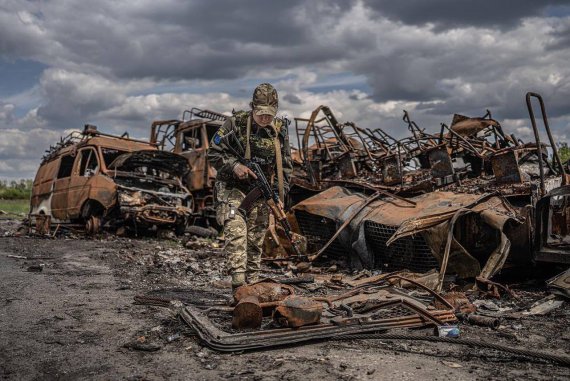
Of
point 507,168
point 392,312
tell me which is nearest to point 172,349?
point 392,312

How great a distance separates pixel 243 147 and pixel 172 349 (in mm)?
2033

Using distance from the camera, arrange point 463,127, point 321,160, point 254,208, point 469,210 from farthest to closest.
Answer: point 321,160, point 463,127, point 469,210, point 254,208

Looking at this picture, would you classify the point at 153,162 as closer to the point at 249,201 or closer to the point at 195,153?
the point at 195,153

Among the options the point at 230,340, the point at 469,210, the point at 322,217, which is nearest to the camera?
the point at 230,340

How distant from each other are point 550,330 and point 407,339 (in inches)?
50.7

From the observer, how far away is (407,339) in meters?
3.36

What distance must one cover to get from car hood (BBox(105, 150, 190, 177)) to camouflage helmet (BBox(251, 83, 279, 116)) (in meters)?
6.89

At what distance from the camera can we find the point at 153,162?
1157 centimetres

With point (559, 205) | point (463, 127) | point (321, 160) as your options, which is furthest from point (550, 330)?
point (321, 160)

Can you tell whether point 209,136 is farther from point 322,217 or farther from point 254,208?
point 254,208

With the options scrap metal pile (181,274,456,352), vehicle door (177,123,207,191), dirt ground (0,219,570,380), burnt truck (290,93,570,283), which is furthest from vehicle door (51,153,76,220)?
scrap metal pile (181,274,456,352)

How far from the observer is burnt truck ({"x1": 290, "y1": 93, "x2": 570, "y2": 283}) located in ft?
17.3

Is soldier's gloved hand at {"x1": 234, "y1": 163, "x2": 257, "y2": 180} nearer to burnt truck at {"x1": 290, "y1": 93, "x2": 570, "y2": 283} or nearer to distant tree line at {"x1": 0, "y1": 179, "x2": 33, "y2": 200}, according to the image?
burnt truck at {"x1": 290, "y1": 93, "x2": 570, "y2": 283}

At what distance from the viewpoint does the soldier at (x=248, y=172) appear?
4.47 meters
